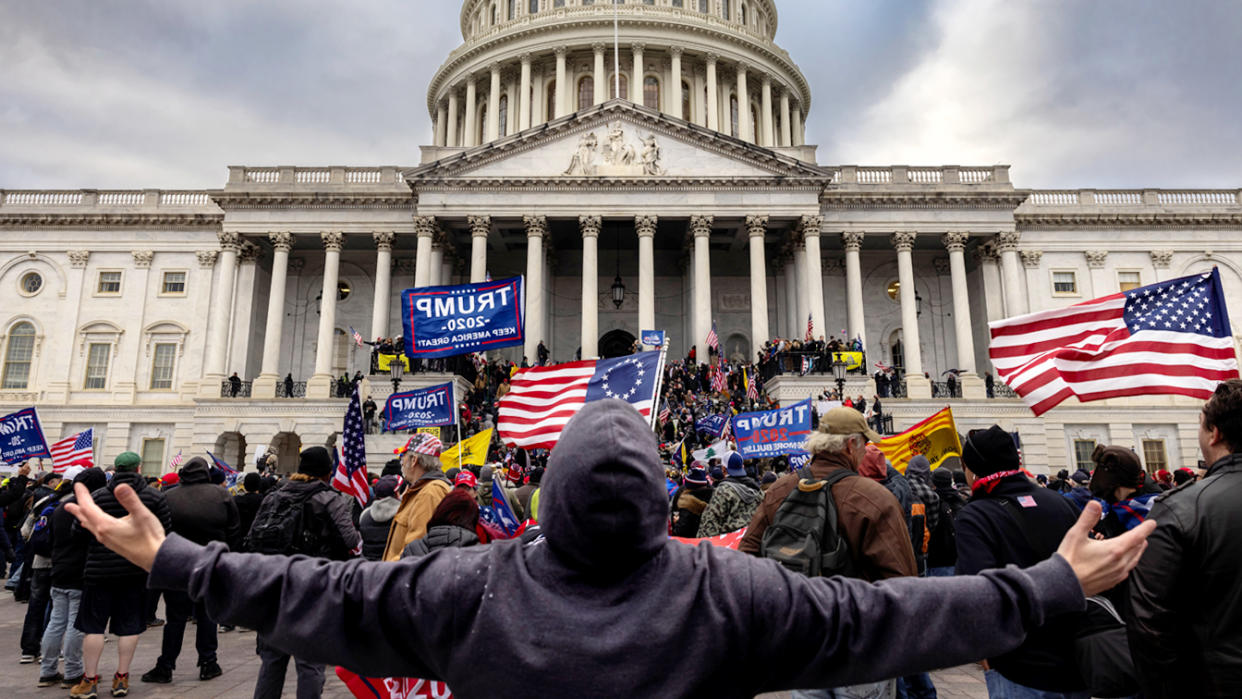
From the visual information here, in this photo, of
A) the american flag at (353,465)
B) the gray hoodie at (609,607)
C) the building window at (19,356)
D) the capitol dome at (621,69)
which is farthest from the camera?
the capitol dome at (621,69)

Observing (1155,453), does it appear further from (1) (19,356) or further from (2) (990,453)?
(1) (19,356)

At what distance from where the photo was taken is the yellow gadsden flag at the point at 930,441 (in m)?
11.8

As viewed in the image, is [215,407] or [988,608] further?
[215,407]

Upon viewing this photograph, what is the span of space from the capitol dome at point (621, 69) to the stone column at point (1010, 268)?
2015 centimetres

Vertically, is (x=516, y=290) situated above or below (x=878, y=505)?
above

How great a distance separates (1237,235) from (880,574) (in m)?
44.8

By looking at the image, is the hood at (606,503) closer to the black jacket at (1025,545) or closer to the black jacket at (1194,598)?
the black jacket at (1194,598)

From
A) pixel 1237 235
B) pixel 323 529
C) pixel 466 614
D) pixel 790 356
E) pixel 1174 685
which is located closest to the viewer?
pixel 466 614

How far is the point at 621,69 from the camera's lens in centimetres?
5194

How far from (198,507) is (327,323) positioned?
2886 centimetres

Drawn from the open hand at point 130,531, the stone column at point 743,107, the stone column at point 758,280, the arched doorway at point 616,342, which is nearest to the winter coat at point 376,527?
the open hand at point 130,531

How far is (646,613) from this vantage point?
1900 mm

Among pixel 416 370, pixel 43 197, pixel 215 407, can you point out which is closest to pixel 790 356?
pixel 416 370

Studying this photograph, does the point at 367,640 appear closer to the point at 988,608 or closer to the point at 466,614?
the point at 466,614
